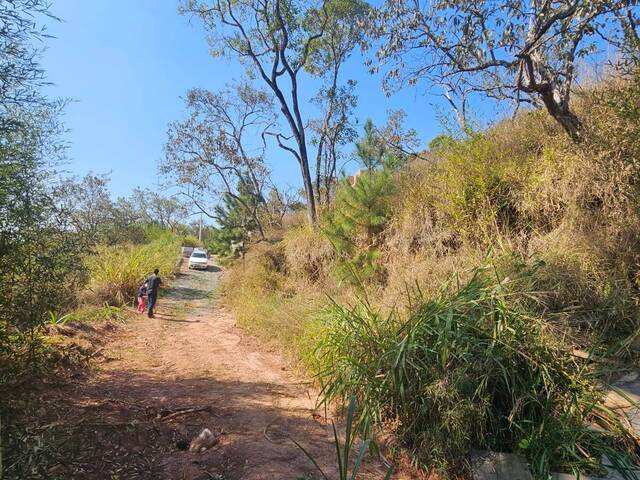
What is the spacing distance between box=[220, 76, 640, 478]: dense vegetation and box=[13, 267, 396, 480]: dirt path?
0.56m

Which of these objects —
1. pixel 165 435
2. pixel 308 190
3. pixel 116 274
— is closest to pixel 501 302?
pixel 165 435

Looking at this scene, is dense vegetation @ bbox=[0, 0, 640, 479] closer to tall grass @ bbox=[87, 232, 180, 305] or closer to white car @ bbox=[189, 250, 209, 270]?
tall grass @ bbox=[87, 232, 180, 305]

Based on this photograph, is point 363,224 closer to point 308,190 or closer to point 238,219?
point 308,190

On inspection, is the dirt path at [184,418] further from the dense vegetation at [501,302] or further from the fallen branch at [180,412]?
the dense vegetation at [501,302]

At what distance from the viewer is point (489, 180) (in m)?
6.04

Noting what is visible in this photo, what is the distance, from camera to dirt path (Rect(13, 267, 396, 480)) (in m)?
3.07

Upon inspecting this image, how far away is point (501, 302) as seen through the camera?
11.5 ft

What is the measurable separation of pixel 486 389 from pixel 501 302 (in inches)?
30.6

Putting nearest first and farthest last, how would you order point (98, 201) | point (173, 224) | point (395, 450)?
point (395, 450), point (98, 201), point (173, 224)

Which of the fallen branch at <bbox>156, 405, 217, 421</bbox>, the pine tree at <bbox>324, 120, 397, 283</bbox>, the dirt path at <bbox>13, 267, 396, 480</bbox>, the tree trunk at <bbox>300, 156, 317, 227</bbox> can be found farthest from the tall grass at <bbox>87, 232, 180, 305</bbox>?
the fallen branch at <bbox>156, 405, 217, 421</bbox>

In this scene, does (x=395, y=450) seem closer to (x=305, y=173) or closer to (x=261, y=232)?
(x=305, y=173)

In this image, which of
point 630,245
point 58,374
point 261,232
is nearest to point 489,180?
point 630,245

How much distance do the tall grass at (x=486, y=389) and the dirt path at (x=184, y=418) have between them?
62cm

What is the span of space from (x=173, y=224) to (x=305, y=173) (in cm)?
4040
